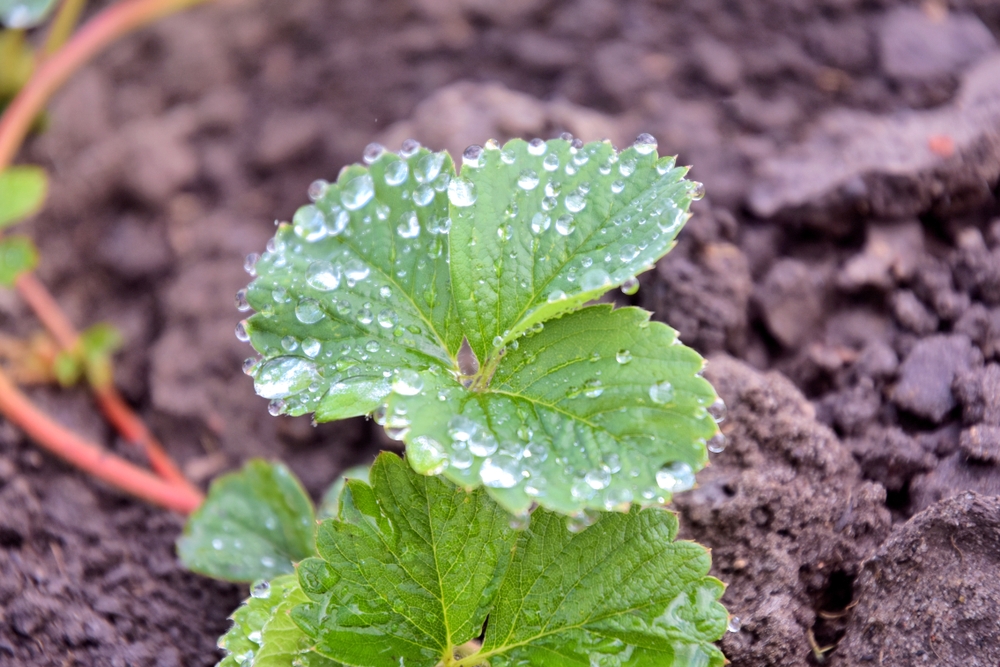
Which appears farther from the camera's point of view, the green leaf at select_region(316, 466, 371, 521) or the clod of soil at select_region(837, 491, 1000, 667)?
the green leaf at select_region(316, 466, 371, 521)

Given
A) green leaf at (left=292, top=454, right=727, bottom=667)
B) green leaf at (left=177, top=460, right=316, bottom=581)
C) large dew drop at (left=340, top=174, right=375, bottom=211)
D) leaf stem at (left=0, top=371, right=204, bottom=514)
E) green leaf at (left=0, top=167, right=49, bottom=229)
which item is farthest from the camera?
green leaf at (left=0, top=167, right=49, bottom=229)

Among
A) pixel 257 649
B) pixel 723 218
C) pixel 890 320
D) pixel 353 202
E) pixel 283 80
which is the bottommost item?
pixel 890 320

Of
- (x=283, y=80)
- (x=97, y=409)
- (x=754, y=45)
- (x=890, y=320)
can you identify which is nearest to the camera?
(x=890, y=320)

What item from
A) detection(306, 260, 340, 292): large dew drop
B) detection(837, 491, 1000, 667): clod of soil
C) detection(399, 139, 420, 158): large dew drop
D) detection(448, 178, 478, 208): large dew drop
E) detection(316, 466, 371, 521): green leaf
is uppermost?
detection(399, 139, 420, 158): large dew drop

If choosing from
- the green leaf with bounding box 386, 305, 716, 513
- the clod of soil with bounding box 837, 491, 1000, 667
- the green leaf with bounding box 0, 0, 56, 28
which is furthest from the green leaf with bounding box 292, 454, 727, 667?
the green leaf with bounding box 0, 0, 56, 28

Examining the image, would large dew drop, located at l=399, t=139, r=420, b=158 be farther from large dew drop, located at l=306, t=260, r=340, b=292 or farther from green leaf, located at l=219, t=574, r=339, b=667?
green leaf, located at l=219, t=574, r=339, b=667

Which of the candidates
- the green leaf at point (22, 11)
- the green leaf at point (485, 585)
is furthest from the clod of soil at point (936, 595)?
the green leaf at point (22, 11)

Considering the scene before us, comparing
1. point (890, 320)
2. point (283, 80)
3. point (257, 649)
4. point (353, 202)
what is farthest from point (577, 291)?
point (283, 80)

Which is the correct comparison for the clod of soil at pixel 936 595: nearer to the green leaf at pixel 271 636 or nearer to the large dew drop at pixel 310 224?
the green leaf at pixel 271 636

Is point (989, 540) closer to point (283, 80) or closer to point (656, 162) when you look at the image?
point (656, 162)
